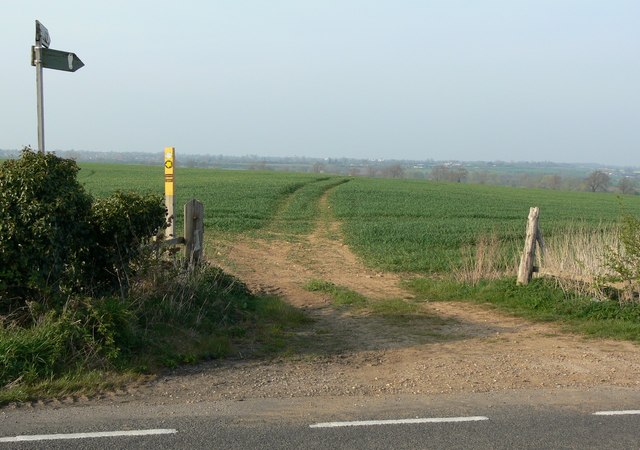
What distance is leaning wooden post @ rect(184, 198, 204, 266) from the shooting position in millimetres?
10273

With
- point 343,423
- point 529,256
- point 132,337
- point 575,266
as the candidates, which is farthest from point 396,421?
point 529,256

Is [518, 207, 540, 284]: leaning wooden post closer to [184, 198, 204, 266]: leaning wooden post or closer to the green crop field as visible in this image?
the green crop field

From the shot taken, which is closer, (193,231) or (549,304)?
(193,231)

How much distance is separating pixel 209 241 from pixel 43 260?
1092cm

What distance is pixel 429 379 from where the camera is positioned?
7.14 meters

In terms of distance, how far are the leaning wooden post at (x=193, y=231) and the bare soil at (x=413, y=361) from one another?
2.05 metres

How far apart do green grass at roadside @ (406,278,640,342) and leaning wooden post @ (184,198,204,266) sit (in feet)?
14.0

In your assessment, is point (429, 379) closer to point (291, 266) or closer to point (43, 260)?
point (43, 260)

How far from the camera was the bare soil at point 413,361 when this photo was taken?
6797 mm

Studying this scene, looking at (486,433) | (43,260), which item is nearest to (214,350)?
(43,260)

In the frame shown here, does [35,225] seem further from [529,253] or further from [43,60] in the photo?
[529,253]

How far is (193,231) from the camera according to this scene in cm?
1041

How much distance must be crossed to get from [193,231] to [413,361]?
Result: 424 centimetres

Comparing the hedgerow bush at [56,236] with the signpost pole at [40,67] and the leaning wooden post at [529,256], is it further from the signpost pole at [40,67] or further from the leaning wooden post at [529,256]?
the leaning wooden post at [529,256]
